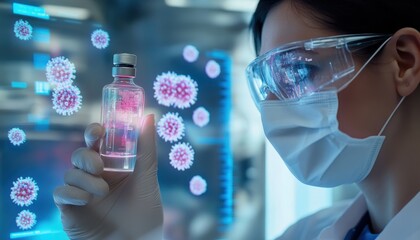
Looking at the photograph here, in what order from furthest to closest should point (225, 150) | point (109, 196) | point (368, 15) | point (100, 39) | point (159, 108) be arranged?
point (225, 150), point (159, 108), point (100, 39), point (109, 196), point (368, 15)

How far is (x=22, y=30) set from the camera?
3.36 ft

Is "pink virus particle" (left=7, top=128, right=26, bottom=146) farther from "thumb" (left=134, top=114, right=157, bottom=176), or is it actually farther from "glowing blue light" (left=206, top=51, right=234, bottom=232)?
"glowing blue light" (left=206, top=51, right=234, bottom=232)

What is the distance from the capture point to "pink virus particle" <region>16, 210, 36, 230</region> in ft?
3.35

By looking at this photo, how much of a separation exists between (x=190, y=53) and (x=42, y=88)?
0.44 meters

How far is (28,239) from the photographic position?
1.04 meters

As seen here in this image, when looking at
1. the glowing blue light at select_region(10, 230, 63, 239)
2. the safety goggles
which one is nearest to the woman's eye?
the safety goggles

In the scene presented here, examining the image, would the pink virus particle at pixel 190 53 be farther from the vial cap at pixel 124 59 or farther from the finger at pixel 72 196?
the finger at pixel 72 196

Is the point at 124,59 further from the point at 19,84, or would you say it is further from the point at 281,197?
the point at 281,197

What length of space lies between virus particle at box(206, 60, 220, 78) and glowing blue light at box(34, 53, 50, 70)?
0.47 metres

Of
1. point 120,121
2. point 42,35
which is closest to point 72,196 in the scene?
point 120,121

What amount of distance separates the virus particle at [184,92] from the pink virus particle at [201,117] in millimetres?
33

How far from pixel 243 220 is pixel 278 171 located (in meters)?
0.22

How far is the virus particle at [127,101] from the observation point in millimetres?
962

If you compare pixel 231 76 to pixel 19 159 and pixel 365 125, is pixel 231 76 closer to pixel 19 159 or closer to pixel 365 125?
pixel 365 125
